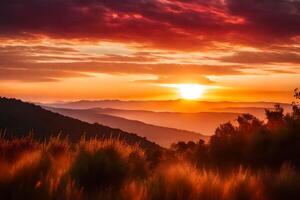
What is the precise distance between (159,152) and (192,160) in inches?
218

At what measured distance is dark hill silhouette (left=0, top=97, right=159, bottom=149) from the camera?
8279 centimetres

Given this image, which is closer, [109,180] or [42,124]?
[109,180]

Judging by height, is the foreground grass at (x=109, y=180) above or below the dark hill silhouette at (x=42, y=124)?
above

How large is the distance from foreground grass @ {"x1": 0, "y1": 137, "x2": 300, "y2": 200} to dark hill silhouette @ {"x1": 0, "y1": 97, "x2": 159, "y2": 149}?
6346 centimetres

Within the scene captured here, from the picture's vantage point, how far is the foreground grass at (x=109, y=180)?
11643 mm

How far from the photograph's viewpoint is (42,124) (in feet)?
293

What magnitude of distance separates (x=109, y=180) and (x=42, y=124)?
7602cm

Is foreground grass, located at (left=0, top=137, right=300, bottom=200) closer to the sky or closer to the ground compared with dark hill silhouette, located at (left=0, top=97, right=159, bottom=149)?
closer to the sky

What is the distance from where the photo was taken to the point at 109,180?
1457 cm

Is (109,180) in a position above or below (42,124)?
above

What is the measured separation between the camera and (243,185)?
1338cm

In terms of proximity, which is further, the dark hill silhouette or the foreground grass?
the dark hill silhouette

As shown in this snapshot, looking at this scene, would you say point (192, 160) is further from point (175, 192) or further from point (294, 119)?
point (175, 192)

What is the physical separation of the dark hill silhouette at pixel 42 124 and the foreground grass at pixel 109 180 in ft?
208
